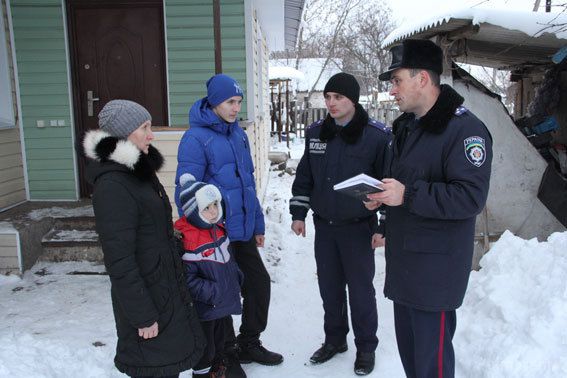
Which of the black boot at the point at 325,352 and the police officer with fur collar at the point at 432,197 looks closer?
the police officer with fur collar at the point at 432,197

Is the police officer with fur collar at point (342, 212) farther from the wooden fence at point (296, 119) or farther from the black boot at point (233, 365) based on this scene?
the wooden fence at point (296, 119)

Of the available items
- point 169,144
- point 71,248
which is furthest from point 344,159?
point 71,248

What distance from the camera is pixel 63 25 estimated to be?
6191 mm

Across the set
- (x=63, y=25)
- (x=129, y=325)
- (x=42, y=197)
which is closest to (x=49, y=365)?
(x=129, y=325)

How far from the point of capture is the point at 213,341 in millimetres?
2971

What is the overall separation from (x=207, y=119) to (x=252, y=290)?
1.24 metres

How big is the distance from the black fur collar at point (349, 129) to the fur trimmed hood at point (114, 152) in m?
1.47

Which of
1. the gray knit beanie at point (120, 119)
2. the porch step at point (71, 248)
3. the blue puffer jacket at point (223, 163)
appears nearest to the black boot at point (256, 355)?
the blue puffer jacket at point (223, 163)

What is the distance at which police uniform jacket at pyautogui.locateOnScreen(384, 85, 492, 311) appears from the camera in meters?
2.22

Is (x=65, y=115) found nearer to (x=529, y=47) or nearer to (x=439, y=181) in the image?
(x=439, y=181)

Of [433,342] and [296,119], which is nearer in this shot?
[433,342]

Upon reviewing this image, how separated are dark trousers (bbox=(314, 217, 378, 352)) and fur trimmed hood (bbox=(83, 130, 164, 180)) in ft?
5.10

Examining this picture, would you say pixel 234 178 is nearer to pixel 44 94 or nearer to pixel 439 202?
pixel 439 202

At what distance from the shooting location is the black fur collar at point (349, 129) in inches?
132
